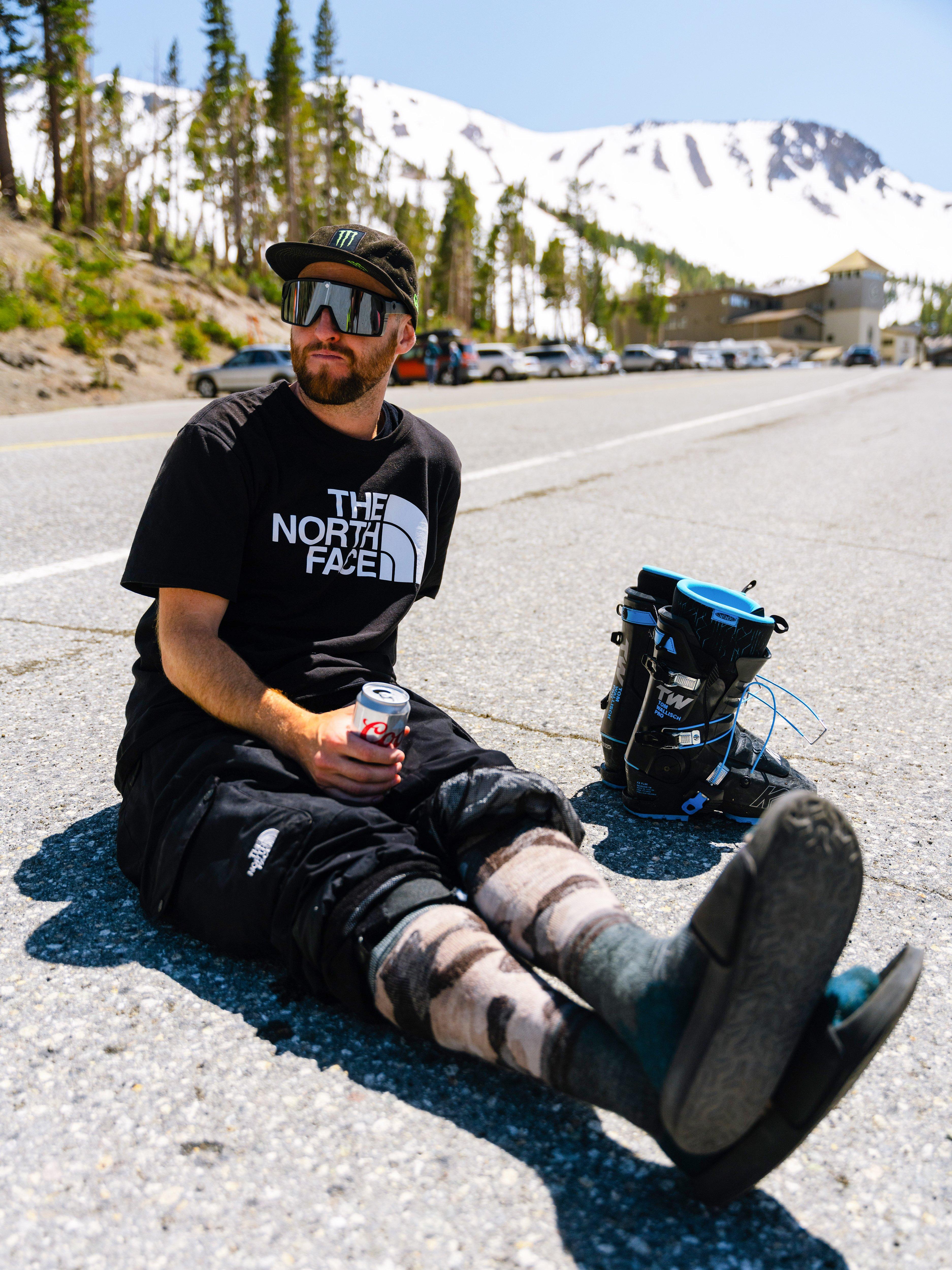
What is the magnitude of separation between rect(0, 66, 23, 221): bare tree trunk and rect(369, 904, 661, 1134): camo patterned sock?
3805 cm

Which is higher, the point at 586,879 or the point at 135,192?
the point at 135,192

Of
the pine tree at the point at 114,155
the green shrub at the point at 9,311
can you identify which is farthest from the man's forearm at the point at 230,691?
the pine tree at the point at 114,155

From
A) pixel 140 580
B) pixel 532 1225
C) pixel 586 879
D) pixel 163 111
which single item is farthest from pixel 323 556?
pixel 163 111

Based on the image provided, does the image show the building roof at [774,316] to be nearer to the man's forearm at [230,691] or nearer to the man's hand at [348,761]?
the man's forearm at [230,691]

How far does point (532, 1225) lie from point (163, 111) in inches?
3005

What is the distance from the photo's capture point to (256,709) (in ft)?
7.22

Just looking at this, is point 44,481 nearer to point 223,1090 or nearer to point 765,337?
point 223,1090

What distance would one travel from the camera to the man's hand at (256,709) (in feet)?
6.79

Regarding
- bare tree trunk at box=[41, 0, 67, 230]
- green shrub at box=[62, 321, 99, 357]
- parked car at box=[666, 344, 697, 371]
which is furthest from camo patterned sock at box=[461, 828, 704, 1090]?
parked car at box=[666, 344, 697, 371]

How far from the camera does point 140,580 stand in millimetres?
2266

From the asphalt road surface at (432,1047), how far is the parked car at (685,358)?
195 ft

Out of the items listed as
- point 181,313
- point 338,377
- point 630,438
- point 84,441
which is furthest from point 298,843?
point 181,313

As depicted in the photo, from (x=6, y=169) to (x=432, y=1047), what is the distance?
133ft

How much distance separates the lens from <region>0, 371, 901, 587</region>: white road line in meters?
5.23
